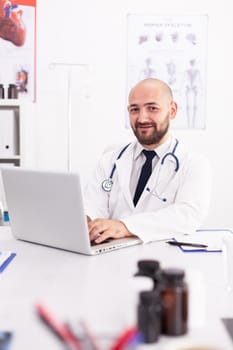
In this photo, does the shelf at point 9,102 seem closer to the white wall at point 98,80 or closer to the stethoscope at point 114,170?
the white wall at point 98,80

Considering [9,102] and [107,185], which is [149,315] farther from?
[9,102]

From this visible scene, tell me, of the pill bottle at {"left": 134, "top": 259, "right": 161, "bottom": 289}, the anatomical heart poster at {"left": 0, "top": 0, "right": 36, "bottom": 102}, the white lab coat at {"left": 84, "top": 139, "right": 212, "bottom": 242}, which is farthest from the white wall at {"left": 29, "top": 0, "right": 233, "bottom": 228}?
the pill bottle at {"left": 134, "top": 259, "right": 161, "bottom": 289}

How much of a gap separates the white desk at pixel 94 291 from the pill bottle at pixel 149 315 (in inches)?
0.8

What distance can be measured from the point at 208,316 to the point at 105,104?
2.32 meters

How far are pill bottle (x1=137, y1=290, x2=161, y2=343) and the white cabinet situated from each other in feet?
7.17

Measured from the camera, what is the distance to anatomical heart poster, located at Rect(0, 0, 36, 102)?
10.1 ft

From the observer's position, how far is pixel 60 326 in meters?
0.63

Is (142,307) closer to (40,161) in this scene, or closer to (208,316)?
(208,316)

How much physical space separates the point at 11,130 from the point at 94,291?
6.29ft

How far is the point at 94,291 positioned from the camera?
1.09 metres

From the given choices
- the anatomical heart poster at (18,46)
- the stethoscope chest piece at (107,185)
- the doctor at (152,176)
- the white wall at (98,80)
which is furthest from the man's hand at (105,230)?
the anatomical heart poster at (18,46)

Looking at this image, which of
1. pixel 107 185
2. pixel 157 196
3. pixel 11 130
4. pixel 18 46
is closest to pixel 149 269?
pixel 157 196

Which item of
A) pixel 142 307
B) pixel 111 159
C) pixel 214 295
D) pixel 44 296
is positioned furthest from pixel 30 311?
pixel 111 159

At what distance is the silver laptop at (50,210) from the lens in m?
1.38
